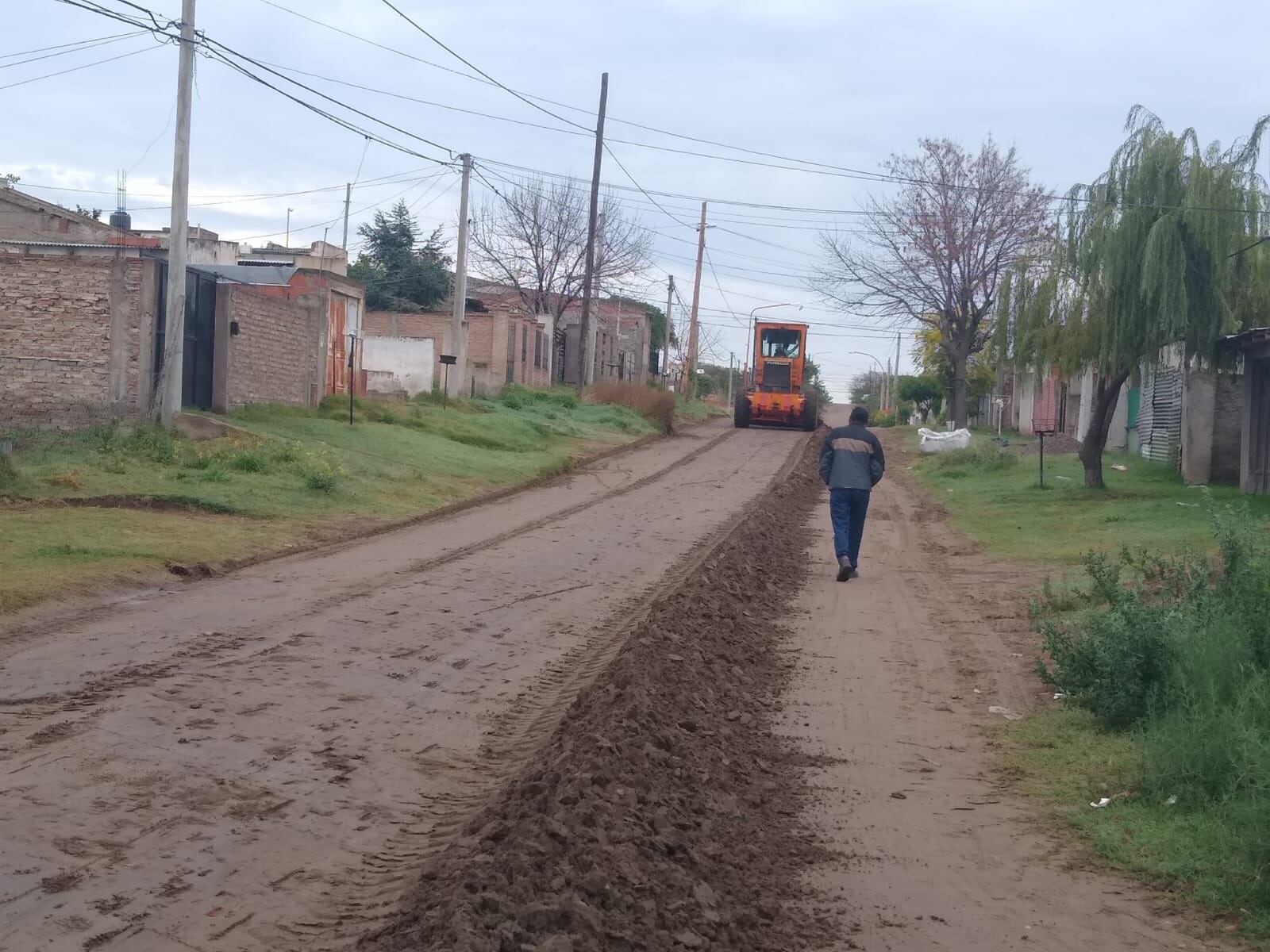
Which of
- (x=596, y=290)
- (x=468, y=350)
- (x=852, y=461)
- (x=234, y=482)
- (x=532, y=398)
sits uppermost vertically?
(x=596, y=290)

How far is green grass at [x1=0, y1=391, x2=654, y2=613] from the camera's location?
1199cm

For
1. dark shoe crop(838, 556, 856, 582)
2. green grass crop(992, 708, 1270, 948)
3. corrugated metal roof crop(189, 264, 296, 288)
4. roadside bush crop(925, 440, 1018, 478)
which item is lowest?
green grass crop(992, 708, 1270, 948)

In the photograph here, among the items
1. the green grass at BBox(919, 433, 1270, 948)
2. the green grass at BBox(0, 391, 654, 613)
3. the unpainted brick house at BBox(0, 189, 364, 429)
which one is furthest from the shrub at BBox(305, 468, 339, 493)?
the green grass at BBox(919, 433, 1270, 948)

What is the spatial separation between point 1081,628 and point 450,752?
5.05 metres

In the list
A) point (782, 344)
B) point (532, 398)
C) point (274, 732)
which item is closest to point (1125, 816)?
point (274, 732)

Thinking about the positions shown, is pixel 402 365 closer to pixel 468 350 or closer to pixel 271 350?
pixel 468 350

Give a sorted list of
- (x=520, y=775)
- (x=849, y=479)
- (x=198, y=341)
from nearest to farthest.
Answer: (x=520, y=775) → (x=849, y=479) → (x=198, y=341)

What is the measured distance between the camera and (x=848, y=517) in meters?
13.9

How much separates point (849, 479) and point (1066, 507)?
7.83 metres

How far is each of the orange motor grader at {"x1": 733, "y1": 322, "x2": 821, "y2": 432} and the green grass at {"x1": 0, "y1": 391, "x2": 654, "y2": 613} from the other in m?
15.2

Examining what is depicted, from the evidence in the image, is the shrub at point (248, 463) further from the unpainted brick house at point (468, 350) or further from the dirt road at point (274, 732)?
the unpainted brick house at point (468, 350)

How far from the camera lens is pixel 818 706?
8.47m

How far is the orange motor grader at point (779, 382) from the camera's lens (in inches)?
1700

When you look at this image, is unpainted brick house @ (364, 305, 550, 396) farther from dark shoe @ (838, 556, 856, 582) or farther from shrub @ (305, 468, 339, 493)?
dark shoe @ (838, 556, 856, 582)
